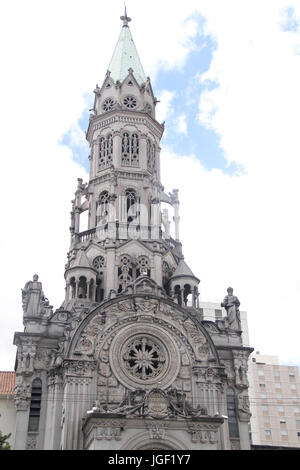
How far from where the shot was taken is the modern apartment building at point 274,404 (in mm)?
76875

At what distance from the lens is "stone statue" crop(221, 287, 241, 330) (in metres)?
47.9

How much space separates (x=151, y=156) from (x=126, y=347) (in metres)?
21.7

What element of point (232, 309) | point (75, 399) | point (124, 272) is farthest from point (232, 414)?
point (124, 272)

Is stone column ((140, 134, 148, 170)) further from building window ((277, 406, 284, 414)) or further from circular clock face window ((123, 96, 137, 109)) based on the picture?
building window ((277, 406, 284, 414))

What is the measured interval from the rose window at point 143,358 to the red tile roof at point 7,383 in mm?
12840

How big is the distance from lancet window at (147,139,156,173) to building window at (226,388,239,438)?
22386 mm

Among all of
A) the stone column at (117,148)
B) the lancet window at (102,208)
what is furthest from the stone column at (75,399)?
the stone column at (117,148)

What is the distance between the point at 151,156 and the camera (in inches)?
2275

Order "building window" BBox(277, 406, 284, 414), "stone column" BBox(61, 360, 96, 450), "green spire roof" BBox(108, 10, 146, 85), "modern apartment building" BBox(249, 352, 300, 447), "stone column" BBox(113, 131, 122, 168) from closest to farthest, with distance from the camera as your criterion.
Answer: "stone column" BBox(61, 360, 96, 450) → "stone column" BBox(113, 131, 122, 168) → "green spire roof" BBox(108, 10, 146, 85) → "modern apartment building" BBox(249, 352, 300, 447) → "building window" BBox(277, 406, 284, 414)

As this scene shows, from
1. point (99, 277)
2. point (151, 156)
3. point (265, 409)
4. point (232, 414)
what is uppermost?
point (151, 156)

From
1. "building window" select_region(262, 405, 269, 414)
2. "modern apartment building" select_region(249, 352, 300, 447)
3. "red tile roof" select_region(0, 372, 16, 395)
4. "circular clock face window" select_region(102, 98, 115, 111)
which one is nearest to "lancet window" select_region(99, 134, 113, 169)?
"circular clock face window" select_region(102, 98, 115, 111)

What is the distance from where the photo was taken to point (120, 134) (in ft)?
186

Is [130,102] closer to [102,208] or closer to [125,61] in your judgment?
[125,61]
